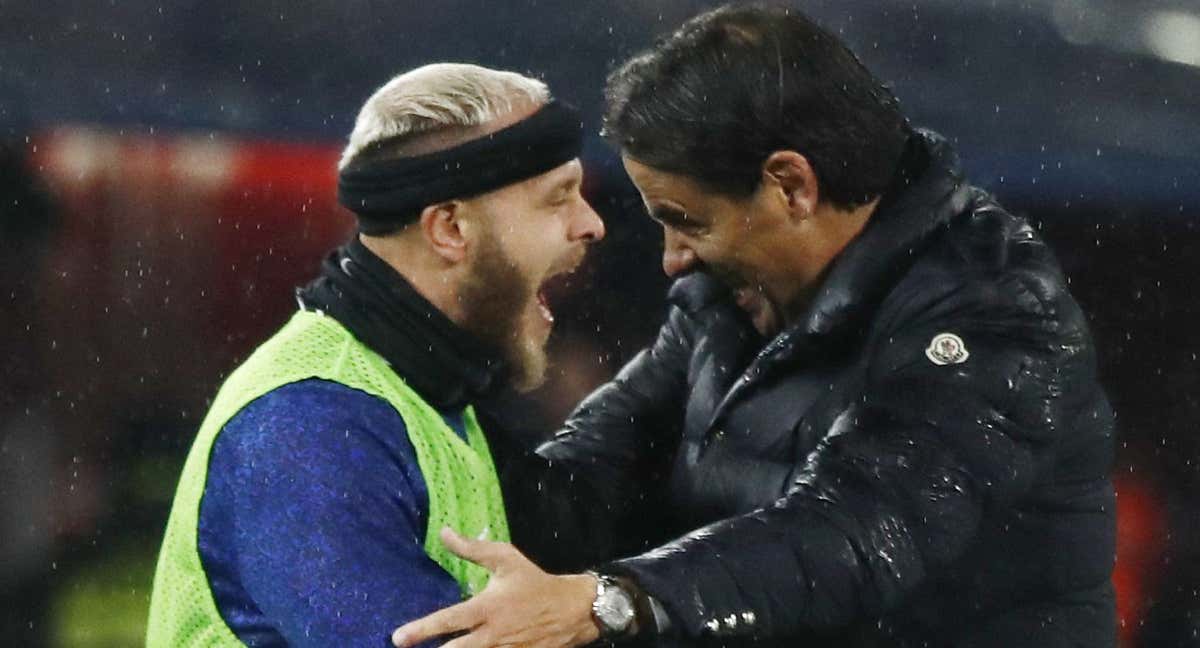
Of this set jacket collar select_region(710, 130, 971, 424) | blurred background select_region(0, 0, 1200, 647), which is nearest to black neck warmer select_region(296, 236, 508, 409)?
jacket collar select_region(710, 130, 971, 424)

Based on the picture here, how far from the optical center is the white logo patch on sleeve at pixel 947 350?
88.0 inches

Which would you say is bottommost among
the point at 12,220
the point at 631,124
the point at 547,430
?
the point at 547,430

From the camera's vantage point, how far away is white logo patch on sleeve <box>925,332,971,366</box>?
2236 millimetres

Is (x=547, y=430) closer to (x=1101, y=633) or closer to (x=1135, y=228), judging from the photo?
(x=1135, y=228)

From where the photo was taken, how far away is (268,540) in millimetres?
2035

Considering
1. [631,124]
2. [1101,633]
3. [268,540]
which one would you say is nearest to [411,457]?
[268,540]

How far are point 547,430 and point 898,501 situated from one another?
2.64 m

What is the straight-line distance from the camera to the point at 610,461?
270 centimetres

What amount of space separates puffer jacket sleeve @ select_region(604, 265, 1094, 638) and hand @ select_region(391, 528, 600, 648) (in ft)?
0.28

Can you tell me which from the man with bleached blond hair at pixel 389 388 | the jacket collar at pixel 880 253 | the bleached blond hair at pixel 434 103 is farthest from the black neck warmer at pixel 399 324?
the jacket collar at pixel 880 253

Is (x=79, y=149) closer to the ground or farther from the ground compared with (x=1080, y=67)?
closer to the ground

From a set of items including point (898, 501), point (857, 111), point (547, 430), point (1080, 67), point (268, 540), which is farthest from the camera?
point (1080, 67)

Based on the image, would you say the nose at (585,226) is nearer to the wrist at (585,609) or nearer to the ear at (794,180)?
the ear at (794,180)

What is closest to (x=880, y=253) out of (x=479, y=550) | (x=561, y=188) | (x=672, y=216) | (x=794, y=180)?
(x=794, y=180)
